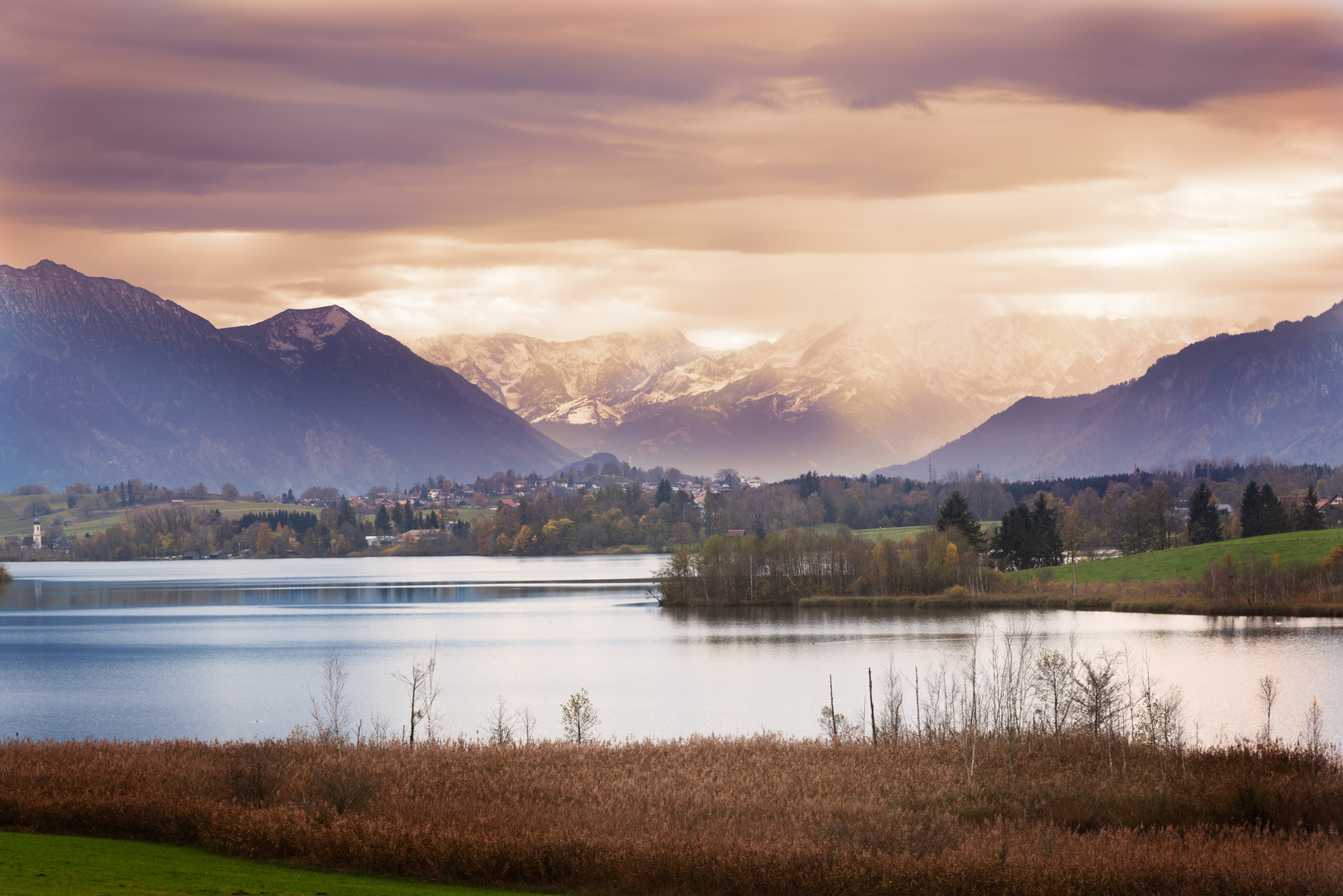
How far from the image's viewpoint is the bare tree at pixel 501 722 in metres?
46.7

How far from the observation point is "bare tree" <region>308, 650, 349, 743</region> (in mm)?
48706

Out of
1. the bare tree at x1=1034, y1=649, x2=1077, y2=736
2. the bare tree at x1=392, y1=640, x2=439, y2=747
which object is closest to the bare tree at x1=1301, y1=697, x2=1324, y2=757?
the bare tree at x1=1034, y1=649, x2=1077, y2=736

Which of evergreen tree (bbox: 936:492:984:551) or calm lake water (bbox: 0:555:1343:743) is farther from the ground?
evergreen tree (bbox: 936:492:984:551)

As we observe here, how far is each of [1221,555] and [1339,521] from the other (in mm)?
66438

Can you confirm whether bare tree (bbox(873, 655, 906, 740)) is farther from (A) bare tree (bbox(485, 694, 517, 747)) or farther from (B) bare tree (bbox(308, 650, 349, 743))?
(B) bare tree (bbox(308, 650, 349, 743))

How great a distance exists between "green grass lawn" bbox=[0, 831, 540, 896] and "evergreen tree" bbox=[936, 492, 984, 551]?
127 meters

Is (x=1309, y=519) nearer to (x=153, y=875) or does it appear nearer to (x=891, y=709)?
(x=891, y=709)

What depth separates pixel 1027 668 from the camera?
219 ft

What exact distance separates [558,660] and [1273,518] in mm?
99868

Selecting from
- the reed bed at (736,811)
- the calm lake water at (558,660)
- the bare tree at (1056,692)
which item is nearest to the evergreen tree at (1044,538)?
the calm lake water at (558,660)

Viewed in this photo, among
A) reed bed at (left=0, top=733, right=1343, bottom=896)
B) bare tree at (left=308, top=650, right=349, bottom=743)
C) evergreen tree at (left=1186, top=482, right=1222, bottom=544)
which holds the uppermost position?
evergreen tree at (left=1186, top=482, right=1222, bottom=544)

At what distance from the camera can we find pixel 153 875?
23484mm

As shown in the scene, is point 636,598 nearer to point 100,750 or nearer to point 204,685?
point 204,685

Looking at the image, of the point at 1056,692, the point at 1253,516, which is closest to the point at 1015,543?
the point at 1253,516
